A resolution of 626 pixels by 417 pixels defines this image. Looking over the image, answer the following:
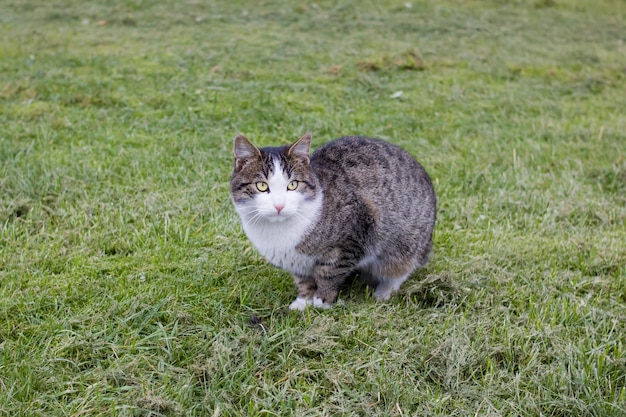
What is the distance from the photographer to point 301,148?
3.26m

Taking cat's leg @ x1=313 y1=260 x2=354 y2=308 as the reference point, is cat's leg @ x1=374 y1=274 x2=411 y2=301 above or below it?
below

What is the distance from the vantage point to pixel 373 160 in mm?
3623

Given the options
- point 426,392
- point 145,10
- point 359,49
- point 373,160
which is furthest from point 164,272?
point 145,10

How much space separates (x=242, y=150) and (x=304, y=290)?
83 cm

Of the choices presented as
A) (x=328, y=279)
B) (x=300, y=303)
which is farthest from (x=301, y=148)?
(x=300, y=303)

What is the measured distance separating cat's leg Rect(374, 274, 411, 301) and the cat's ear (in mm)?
867

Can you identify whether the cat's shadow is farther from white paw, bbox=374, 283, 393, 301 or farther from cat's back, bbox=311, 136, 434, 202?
cat's back, bbox=311, 136, 434, 202

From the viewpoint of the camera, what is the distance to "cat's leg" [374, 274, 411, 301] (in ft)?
11.6

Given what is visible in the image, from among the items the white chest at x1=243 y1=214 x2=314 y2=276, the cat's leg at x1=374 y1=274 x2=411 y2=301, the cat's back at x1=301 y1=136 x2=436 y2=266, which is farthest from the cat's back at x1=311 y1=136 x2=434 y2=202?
the cat's leg at x1=374 y1=274 x2=411 y2=301

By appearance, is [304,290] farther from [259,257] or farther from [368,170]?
[368,170]

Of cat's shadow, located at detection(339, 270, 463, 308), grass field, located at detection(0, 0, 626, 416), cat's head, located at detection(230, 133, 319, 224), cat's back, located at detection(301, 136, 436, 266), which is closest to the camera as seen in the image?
grass field, located at detection(0, 0, 626, 416)

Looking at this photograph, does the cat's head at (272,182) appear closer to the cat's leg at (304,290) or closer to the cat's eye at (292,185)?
the cat's eye at (292,185)

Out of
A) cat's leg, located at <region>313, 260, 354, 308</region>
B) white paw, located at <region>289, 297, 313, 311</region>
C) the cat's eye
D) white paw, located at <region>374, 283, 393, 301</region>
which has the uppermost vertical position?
the cat's eye

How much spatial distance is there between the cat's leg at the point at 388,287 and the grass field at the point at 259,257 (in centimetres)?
9
